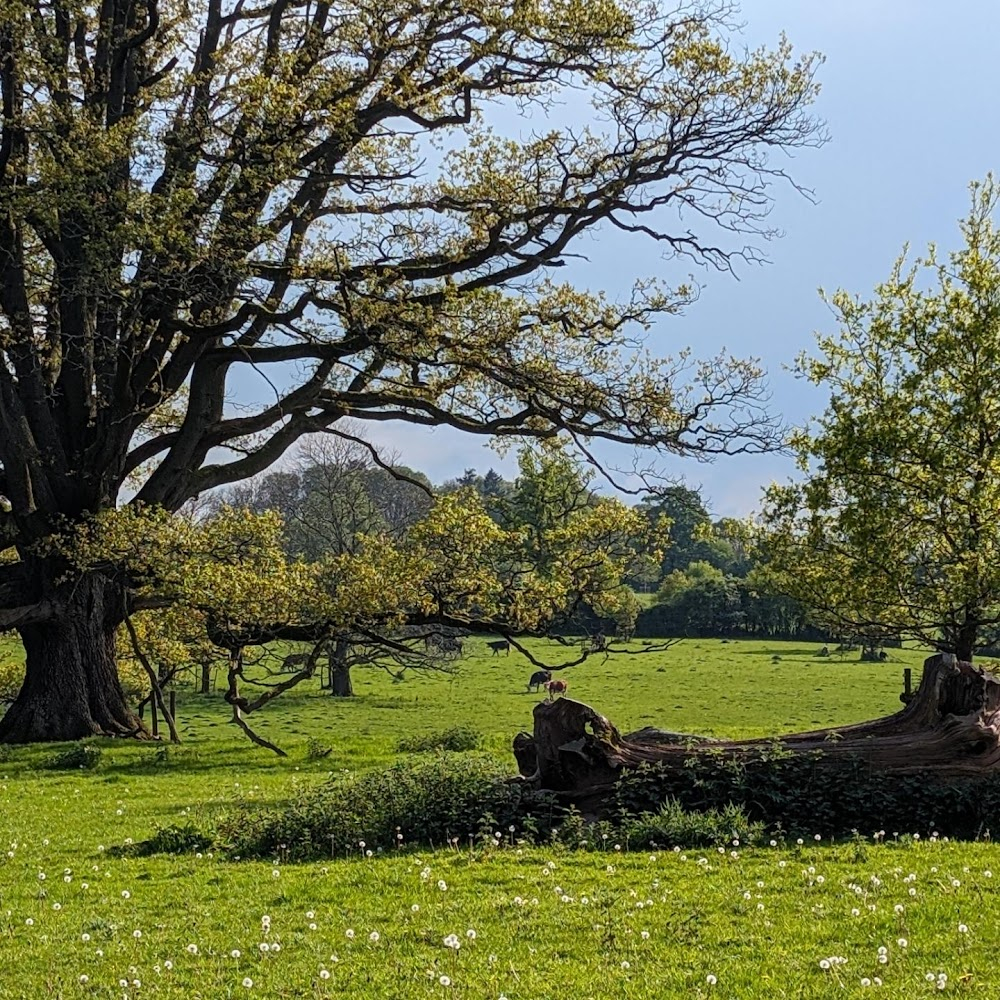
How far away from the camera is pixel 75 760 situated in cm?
1894

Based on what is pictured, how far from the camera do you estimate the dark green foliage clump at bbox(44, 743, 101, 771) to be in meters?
18.7

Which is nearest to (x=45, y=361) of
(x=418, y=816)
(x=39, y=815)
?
(x=39, y=815)

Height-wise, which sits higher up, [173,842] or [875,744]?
[875,744]

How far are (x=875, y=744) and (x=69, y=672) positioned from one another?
18.5 m

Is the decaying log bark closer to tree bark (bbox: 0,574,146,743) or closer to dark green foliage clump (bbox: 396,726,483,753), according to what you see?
dark green foliage clump (bbox: 396,726,483,753)

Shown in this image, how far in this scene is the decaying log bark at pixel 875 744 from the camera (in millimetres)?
10711

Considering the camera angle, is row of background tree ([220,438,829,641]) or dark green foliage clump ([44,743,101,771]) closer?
dark green foliage clump ([44,743,101,771])

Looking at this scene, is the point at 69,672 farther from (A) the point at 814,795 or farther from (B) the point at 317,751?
(A) the point at 814,795

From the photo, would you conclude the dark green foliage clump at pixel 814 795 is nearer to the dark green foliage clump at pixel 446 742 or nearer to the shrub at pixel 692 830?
the shrub at pixel 692 830

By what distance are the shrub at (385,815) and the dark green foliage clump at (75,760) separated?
884cm

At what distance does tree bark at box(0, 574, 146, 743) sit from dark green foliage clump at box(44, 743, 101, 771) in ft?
10.6

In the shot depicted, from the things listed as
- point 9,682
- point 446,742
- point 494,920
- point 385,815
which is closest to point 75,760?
point 446,742

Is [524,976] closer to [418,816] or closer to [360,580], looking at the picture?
[418,816]

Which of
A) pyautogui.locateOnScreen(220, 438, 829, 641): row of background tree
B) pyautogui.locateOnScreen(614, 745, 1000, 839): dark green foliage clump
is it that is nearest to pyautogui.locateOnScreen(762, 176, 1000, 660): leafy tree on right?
pyautogui.locateOnScreen(220, 438, 829, 641): row of background tree
